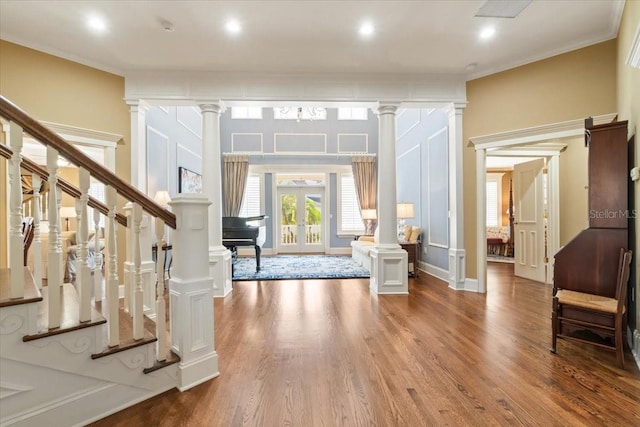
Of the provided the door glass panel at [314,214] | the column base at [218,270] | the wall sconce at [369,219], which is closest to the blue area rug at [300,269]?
the column base at [218,270]

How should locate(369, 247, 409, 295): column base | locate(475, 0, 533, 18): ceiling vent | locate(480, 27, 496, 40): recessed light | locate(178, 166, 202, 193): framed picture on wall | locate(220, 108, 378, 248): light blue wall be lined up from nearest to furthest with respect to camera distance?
locate(475, 0, 533, 18): ceiling vent → locate(480, 27, 496, 40): recessed light → locate(369, 247, 409, 295): column base → locate(178, 166, 202, 193): framed picture on wall → locate(220, 108, 378, 248): light blue wall

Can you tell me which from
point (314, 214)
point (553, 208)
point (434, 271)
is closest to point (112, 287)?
point (434, 271)

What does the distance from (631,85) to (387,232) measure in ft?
9.20

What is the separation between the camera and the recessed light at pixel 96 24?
3.00 meters

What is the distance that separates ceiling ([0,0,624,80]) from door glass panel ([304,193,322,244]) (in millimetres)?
4699

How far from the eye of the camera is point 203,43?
345cm

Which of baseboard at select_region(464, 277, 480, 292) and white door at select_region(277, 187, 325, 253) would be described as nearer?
baseboard at select_region(464, 277, 480, 292)

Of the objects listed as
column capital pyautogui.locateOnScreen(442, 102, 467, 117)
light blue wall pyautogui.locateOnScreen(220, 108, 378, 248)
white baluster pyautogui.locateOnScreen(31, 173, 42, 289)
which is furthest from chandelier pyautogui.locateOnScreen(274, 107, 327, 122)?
white baluster pyautogui.locateOnScreen(31, 173, 42, 289)

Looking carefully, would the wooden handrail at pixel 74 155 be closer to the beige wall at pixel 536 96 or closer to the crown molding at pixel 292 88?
the crown molding at pixel 292 88

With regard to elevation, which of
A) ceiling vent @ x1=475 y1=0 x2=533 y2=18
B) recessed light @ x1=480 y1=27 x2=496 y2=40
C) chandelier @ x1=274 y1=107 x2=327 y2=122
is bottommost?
ceiling vent @ x1=475 y1=0 x2=533 y2=18

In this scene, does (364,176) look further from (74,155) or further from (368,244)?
(74,155)

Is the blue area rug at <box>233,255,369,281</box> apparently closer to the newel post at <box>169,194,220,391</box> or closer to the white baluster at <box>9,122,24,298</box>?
the newel post at <box>169,194,220,391</box>

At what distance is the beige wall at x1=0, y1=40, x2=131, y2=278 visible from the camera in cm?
327

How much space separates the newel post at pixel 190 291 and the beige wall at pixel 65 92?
8.92ft
